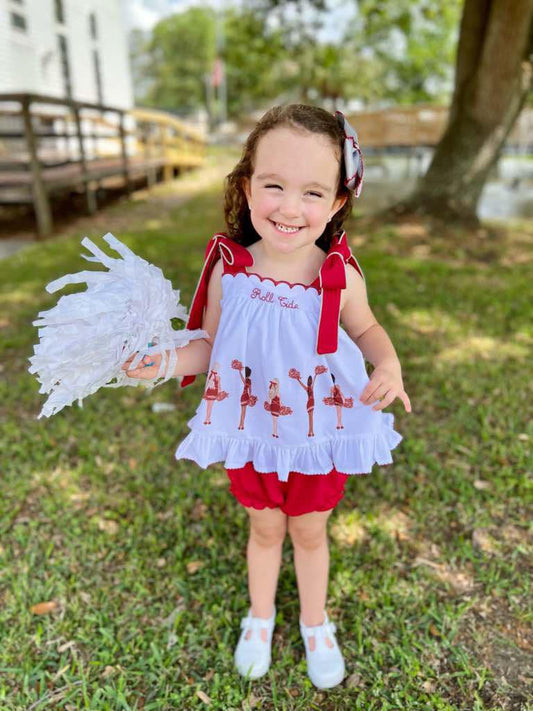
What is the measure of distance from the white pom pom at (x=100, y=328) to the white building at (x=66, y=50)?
1046 cm

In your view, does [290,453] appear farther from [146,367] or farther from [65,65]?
[65,65]

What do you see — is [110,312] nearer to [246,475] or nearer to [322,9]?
[246,475]

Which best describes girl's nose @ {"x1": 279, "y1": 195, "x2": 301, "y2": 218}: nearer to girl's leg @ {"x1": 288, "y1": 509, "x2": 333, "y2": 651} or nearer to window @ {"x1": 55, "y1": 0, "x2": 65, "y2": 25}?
girl's leg @ {"x1": 288, "y1": 509, "x2": 333, "y2": 651}

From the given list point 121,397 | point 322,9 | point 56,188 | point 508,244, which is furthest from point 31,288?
point 322,9

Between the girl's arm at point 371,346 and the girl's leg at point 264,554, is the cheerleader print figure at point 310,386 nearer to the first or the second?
the girl's arm at point 371,346

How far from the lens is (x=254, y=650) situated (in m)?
1.75

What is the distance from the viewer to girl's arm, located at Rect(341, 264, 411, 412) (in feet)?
4.62

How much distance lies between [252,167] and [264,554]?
3.66 feet

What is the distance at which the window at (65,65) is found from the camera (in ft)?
40.4

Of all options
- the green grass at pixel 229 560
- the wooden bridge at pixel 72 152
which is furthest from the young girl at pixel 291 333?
the wooden bridge at pixel 72 152

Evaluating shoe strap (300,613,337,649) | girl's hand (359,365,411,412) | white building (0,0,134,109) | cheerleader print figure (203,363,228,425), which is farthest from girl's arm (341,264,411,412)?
white building (0,0,134,109)

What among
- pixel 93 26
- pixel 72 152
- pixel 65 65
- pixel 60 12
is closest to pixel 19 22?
pixel 65 65

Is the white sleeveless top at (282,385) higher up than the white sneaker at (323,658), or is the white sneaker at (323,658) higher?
the white sleeveless top at (282,385)

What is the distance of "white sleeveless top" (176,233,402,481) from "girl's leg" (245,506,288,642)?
0.24m
